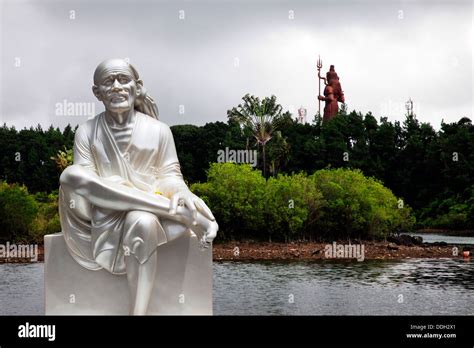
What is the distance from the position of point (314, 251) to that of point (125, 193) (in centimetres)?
1286

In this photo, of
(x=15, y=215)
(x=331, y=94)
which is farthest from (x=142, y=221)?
(x=331, y=94)

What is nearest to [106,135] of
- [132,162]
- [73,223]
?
[132,162]

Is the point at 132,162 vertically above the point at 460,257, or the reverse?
the point at 132,162

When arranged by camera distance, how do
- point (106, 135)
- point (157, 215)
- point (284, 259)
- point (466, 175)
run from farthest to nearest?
point (466, 175)
point (284, 259)
point (106, 135)
point (157, 215)

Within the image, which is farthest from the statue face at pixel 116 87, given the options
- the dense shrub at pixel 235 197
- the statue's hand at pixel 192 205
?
the dense shrub at pixel 235 197

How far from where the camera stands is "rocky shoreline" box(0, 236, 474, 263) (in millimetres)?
17156

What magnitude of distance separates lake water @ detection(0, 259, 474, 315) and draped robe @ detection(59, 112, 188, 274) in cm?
227

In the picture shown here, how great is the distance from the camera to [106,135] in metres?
5.84

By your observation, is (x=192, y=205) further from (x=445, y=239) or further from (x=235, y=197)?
(x=445, y=239)

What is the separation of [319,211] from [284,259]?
2.62 meters

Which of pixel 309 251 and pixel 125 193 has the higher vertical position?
pixel 125 193

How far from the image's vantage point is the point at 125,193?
17.7 feet
